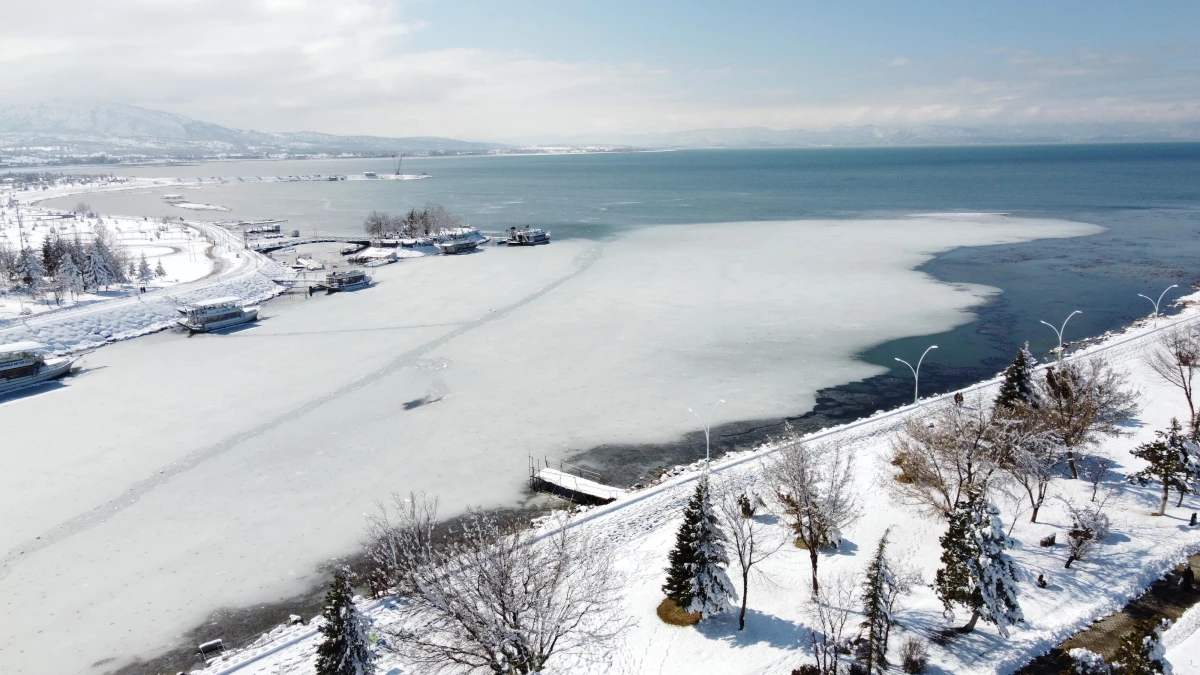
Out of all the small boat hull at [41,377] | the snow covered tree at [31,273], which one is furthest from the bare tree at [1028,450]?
the snow covered tree at [31,273]

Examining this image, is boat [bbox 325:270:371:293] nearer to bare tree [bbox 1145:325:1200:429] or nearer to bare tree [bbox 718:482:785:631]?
bare tree [bbox 718:482:785:631]

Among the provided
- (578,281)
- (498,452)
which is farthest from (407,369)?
(578,281)

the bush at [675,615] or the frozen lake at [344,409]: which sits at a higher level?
the frozen lake at [344,409]

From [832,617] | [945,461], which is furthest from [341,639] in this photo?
[945,461]

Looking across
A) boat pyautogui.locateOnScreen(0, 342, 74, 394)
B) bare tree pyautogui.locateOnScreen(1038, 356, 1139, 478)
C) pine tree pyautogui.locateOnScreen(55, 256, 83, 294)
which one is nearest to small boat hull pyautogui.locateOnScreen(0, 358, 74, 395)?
boat pyautogui.locateOnScreen(0, 342, 74, 394)

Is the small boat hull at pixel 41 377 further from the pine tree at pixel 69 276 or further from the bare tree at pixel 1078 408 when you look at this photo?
the bare tree at pixel 1078 408
